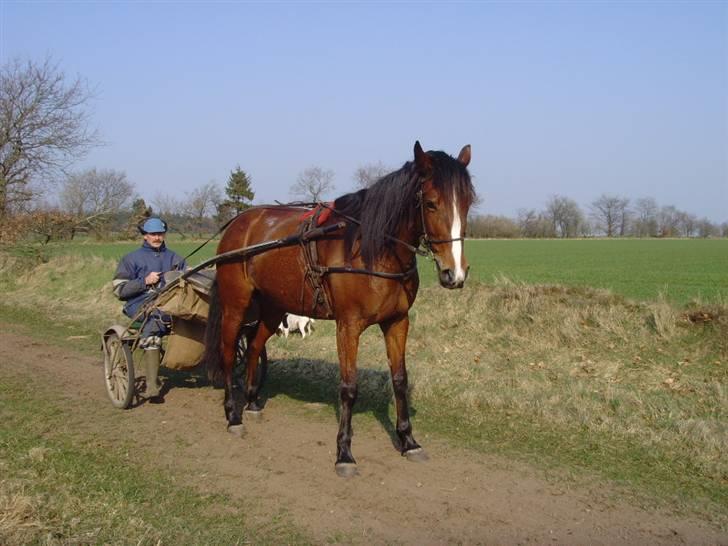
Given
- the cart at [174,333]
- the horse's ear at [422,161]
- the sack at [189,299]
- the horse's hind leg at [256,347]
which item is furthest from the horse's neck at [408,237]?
the sack at [189,299]

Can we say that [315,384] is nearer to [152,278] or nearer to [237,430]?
[237,430]

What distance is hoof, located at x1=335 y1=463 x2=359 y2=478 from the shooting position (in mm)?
4906

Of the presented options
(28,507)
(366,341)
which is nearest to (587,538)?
(28,507)

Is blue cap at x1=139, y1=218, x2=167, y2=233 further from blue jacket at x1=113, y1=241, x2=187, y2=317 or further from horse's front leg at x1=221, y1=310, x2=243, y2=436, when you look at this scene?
horse's front leg at x1=221, y1=310, x2=243, y2=436

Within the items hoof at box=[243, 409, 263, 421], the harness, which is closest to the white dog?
hoof at box=[243, 409, 263, 421]

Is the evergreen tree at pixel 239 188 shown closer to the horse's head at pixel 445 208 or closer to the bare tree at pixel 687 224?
the horse's head at pixel 445 208

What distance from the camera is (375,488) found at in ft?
15.3

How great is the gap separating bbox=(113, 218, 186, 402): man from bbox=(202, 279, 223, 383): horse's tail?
524 mm

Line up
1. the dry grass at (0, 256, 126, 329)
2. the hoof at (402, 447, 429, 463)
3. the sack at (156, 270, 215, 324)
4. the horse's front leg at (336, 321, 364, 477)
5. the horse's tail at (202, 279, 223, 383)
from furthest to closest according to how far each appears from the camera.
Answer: the dry grass at (0, 256, 126, 329), the horse's tail at (202, 279, 223, 383), the sack at (156, 270, 215, 324), the hoof at (402, 447, 429, 463), the horse's front leg at (336, 321, 364, 477)

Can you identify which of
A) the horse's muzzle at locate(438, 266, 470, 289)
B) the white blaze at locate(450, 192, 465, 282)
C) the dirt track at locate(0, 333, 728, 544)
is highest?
the white blaze at locate(450, 192, 465, 282)

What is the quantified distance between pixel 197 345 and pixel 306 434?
183cm

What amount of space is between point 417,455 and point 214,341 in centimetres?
276

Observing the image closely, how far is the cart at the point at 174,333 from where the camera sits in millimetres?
6719

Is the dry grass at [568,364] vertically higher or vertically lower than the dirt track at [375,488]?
higher
